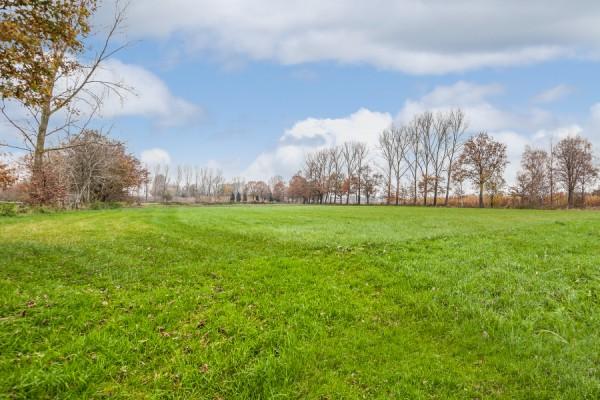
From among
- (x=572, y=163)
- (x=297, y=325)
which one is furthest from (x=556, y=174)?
(x=297, y=325)

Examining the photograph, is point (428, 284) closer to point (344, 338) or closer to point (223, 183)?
point (344, 338)

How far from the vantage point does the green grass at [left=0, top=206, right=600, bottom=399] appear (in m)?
4.36

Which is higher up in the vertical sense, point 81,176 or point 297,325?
point 81,176

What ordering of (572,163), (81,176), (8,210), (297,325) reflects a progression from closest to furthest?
1. (297,325)
2. (8,210)
3. (81,176)
4. (572,163)

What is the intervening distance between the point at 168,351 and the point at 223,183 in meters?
129

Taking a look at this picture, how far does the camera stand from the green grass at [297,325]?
4363 mm

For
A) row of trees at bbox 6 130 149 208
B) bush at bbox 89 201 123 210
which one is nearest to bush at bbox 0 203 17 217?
row of trees at bbox 6 130 149 208

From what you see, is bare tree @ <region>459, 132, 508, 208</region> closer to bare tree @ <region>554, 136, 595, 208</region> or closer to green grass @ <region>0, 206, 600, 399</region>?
bare tree @ <region>554, 136, 595, 208</region>

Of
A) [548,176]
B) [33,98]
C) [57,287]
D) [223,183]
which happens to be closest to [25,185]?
[33,98]

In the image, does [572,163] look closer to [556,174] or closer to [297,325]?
[556,174]

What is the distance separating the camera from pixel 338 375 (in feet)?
15.1

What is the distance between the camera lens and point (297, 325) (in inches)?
229

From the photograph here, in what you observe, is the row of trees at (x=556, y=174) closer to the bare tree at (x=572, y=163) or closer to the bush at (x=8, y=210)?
the bare tree at (x=572, y=163)

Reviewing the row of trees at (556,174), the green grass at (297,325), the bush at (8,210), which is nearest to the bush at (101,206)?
the bush at (8,210)
